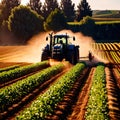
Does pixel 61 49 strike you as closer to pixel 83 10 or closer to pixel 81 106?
pixel 81 106

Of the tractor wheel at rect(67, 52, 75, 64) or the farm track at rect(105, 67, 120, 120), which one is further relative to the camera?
the tractor wheel at rect(67, 52, 75, 64)

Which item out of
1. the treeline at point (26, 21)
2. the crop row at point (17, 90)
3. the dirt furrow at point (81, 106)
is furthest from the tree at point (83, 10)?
the dirt furrow at point (81, 106)

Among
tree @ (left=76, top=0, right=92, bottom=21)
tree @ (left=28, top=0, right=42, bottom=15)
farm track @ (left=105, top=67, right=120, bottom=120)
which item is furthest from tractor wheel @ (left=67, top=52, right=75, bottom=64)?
tree @ (left=28, top=0, right=42, bottom=15)

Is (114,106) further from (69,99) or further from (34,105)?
(34,105)

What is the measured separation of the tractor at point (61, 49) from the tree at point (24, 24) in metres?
43.9

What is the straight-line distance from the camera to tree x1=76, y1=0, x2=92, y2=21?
98.0 metres

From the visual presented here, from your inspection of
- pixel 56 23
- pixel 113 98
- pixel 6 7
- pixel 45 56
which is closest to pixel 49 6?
pixel 6 7

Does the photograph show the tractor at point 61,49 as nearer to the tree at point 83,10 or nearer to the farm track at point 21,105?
the farm track at point 21,105

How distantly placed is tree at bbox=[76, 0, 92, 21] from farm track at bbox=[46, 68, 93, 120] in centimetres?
8142

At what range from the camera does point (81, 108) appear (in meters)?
11.9

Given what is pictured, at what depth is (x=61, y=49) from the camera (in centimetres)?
2472

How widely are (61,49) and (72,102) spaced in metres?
12.1

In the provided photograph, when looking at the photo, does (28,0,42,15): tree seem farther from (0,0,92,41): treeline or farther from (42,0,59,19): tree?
(0,0,92,41): treeline

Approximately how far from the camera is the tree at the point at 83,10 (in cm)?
9797
